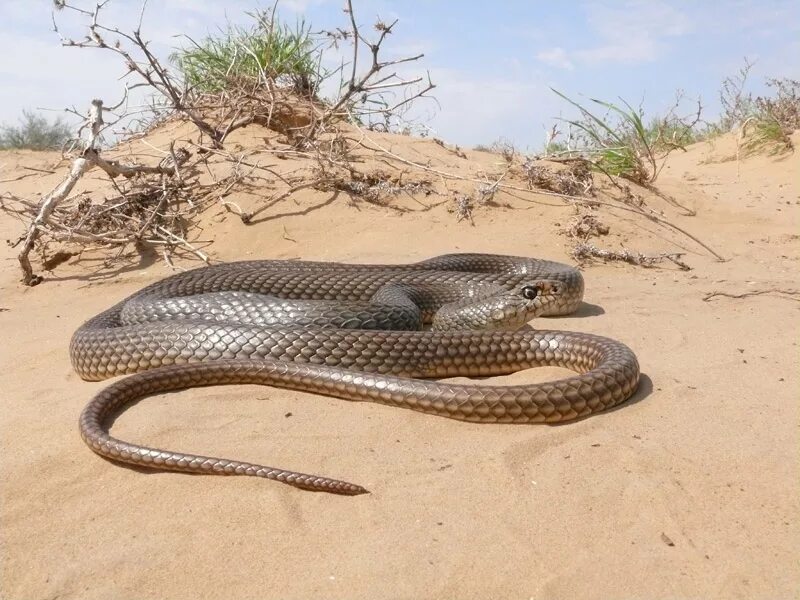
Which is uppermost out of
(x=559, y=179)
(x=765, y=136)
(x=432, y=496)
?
(x=765, y=136)

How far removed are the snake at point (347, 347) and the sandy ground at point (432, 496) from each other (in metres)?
0.11

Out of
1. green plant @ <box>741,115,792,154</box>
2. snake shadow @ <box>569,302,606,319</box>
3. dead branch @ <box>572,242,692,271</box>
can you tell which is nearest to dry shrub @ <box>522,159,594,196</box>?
dead branch @ <box>572,242,692,271</box>

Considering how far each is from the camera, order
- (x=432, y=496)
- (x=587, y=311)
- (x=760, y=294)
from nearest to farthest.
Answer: (x=432, y=496) → (x=587, y=311) → (x=760, y=294)

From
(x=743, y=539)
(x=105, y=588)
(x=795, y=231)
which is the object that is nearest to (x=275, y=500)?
(x=105, y=588)

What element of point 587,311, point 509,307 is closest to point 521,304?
point 509,307

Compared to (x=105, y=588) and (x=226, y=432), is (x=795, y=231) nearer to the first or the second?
(x=226, y=432)

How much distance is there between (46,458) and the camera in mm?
3879

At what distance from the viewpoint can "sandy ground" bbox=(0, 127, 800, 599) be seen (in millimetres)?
2844

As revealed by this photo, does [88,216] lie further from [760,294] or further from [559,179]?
[760,294]

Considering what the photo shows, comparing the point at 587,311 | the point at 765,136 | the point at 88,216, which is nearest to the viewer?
the point at 587,311

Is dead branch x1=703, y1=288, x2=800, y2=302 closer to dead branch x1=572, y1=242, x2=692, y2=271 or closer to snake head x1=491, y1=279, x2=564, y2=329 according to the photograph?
dead branch x1=572, y1=242, x2=692, y2=271

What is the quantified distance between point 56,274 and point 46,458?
19.2 feet

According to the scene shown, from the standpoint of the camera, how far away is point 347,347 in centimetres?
510

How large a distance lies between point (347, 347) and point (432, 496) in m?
1.88
